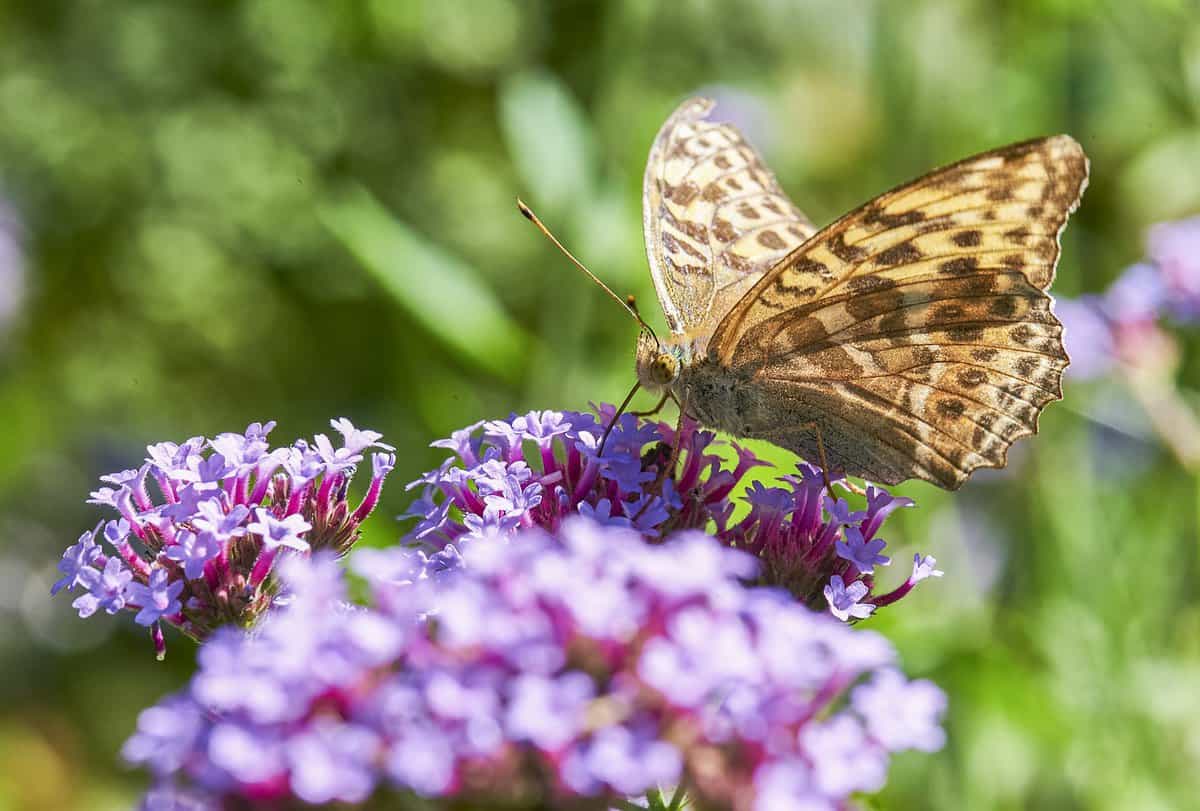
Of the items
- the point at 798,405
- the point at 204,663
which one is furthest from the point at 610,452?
the point at 204,663

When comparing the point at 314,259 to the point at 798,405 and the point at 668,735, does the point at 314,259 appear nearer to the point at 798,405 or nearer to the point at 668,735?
the point at 798,405

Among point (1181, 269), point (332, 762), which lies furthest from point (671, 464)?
point (1181, 269)

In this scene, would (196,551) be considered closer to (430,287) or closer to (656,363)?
(656,363)

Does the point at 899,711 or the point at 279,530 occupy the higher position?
the point at 899,711

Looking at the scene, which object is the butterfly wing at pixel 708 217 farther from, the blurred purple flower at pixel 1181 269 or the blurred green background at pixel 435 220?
the blurred purple flower at pixel 1181 269

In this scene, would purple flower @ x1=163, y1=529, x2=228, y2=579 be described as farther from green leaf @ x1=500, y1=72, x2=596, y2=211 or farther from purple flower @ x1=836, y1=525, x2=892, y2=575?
green leaf @ x1=500, y1=72, x2=596, y2=211

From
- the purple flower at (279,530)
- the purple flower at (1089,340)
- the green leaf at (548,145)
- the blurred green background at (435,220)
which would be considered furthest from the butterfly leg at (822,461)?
the green leaf at (548,145)
